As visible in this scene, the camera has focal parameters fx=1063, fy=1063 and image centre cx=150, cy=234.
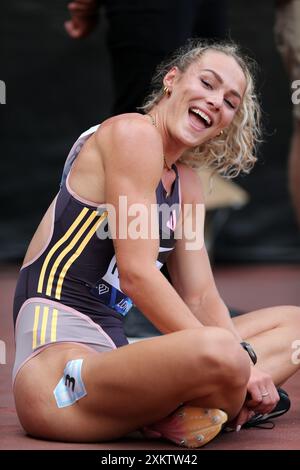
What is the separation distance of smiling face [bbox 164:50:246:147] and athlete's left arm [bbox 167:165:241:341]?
16 centimetres

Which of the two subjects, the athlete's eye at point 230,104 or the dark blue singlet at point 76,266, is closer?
the dark blue singlet at point 76,266

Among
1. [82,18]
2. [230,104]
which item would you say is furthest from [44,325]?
[82,18]

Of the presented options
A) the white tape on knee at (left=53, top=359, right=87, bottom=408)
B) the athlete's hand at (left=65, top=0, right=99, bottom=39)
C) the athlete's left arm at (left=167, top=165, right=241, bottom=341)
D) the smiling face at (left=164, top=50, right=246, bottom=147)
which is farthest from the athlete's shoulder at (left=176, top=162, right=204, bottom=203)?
the athlete's hand at (left=65, top=0, right=99, bottom=39)

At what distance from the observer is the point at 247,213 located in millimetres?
5262

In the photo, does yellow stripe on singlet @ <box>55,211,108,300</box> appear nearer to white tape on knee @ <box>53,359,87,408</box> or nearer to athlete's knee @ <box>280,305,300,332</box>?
white tape on knee @ <box>53,359,87,408</box>

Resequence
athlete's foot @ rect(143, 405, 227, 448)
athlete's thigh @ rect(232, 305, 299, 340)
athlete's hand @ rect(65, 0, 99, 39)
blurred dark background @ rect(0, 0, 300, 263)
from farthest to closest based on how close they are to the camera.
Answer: blurred dark background @ rect(0, 0, 300, 263)
athlete's hand @ rect(65, 0, 99, 39)
athlete's thigh @ rect(232, 305, 299, 340)
athlete's foot @ rect(143, 405, 227, 448)

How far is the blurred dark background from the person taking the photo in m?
4.96

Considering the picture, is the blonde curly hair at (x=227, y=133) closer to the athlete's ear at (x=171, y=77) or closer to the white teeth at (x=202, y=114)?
the athlete's ear at (x=171, y=77)

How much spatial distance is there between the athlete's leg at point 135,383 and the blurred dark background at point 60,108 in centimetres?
282

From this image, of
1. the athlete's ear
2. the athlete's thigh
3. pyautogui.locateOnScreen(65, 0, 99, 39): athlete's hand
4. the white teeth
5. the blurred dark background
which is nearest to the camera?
the white teeth

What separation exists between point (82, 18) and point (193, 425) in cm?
176

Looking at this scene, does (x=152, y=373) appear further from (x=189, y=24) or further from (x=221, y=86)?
(x=189, y=24)

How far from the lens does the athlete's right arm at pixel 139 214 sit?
2.28 meters

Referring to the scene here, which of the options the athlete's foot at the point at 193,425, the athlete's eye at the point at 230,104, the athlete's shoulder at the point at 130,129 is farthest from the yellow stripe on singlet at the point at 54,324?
the athlete's eye at the point at 230,104
